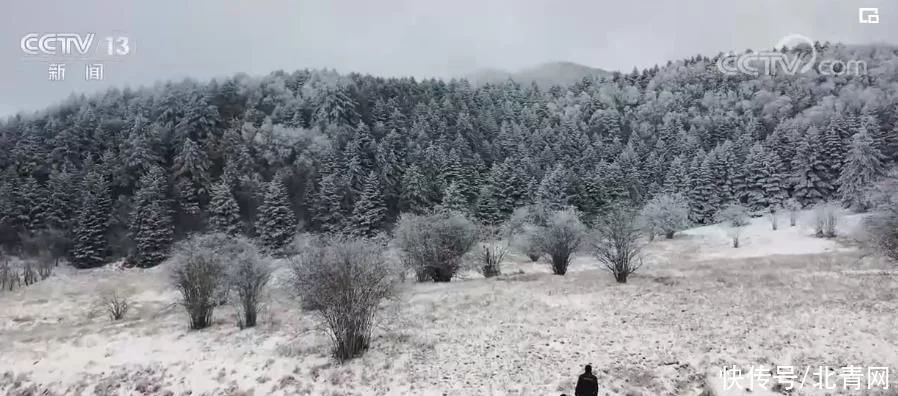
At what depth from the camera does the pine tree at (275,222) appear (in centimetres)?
6319

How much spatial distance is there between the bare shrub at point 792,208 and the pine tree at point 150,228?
79.6 m

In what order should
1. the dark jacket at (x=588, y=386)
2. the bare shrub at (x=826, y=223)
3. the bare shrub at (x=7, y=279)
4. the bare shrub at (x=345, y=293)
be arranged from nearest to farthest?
the dark jacket at (x=588, y=386) → the bare shrub at (x=345, y=293) → the bare shrub at (x=7, y=279) → the bare shrub at (x=826, y=223)

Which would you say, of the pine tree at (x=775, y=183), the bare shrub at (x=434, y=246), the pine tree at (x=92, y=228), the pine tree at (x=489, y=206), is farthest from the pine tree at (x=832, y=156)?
the pine tree at (x=92, y=228)

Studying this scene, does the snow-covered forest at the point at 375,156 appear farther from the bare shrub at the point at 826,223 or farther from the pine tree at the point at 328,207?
the bare shrub at the point at 826,223

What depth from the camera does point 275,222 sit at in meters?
64.1

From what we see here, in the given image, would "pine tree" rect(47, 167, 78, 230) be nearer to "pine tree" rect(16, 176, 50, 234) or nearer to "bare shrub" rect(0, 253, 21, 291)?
"pine tree" rect(16, 176, 50, 234)

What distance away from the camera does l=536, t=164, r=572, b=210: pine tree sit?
2616 inches

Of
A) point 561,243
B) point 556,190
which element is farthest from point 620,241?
point 556,190

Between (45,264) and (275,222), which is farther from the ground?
(275,222)

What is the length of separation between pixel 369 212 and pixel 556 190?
91.4 feet

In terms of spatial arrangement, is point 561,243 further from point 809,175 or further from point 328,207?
point 809,175

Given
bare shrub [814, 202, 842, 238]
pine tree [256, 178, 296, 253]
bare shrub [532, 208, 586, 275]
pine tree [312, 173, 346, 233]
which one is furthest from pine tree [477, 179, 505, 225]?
bare shrub [814, 202, 842, 238]

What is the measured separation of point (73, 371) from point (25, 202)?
70419 mm

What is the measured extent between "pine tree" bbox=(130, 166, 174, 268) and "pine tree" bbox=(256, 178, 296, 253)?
12.0m
